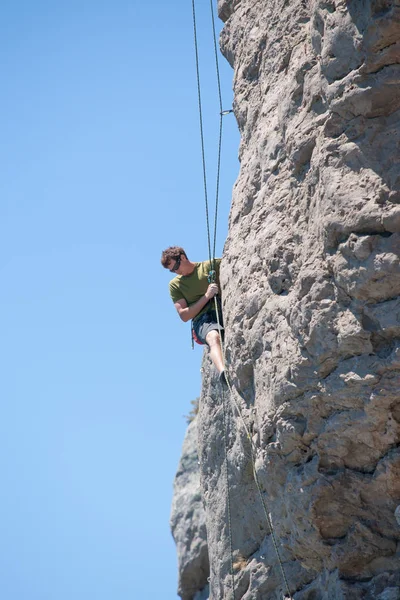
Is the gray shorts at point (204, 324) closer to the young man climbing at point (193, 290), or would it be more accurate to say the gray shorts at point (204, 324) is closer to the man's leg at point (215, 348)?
the young man climbing at point (193, 290)

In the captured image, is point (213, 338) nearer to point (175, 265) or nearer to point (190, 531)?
point (175, 265)

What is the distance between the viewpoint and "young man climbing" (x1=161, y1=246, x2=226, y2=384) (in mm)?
10844

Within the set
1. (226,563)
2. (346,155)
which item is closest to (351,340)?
(346,155)

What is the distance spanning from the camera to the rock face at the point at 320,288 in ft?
23.2

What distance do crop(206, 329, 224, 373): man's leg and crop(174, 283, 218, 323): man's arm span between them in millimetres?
377

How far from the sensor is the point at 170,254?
1098 cm

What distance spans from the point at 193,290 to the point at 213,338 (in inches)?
32.2

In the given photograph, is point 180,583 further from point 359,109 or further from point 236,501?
point 359,109

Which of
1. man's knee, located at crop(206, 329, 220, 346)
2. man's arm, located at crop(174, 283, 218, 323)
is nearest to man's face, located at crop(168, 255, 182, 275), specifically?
man's arm, located at crop(174, 283, 218, 323)

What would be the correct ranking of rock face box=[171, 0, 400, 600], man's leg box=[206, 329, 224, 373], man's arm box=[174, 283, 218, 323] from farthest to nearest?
1. man's arm box=[174, 283, 218, 323]
2. man's leg box=[206, 329, 224, 373]
3. rock face box=[171, 0, 400, 600]

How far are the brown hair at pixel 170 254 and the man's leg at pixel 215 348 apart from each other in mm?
1174

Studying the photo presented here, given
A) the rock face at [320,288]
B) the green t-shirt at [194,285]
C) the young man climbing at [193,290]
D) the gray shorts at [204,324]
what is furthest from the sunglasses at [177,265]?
the rock face at [320,288]

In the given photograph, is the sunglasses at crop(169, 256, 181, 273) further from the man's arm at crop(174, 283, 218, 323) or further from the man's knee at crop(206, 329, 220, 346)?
the man's knee at crop(206, 329, 220, 346)

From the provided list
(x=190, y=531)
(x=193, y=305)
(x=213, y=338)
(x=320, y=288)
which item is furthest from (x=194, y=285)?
(x=190, y=531)
